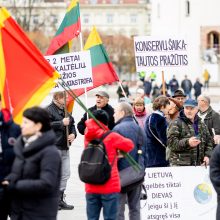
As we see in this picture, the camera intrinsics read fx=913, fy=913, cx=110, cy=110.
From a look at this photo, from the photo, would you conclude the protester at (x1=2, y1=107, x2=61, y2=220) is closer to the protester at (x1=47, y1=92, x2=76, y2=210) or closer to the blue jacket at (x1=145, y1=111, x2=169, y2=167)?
the blue jacket at (x1=145, y1=111, x2=169, y2=167)

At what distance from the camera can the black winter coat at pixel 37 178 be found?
23.3 ft

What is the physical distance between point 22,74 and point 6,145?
0.96 metres

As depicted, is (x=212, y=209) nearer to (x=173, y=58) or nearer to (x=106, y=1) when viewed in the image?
(x=173, y=58)

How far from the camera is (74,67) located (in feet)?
40.0

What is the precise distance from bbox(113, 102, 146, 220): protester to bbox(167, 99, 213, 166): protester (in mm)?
700

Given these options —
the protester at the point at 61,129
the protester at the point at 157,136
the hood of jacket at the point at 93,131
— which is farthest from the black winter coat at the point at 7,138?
the protester at the point at 61,129

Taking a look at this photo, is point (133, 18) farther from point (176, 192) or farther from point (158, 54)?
point (176, 192)

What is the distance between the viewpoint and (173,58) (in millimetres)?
13602

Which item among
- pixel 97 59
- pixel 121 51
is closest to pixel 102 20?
pixel 121 51

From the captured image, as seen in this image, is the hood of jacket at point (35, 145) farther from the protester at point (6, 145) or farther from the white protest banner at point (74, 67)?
the white protest banner at point (74, 67)

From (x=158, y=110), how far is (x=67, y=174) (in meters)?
1.55

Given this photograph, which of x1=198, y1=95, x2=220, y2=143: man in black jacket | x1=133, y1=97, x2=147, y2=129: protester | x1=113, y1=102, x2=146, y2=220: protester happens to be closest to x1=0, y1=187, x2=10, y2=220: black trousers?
x1=113, y1=102, x2=146, y2=220: protester

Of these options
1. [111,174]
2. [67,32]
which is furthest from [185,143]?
[67,32]

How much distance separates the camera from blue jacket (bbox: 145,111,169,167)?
11391 mm
